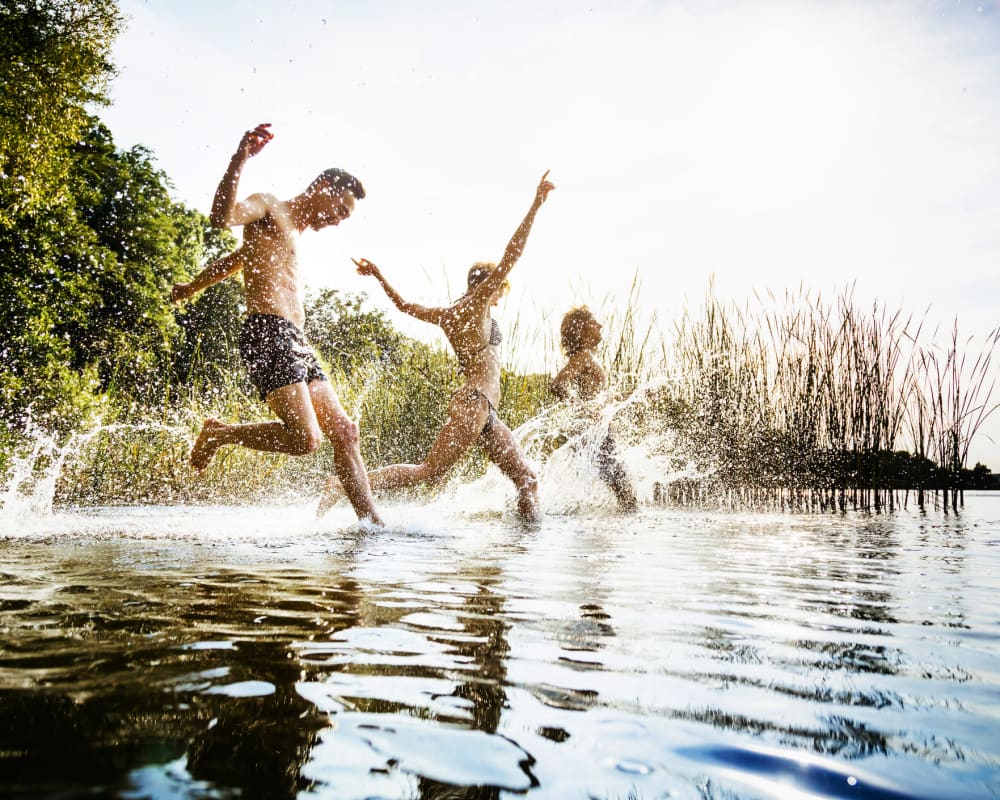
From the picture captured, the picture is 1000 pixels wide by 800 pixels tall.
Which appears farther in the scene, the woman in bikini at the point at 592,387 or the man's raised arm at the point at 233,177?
the woman in bikini at the point at 592,387

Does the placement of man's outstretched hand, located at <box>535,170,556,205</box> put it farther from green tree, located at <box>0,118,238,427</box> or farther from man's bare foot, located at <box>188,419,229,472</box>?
green tree, located at <box>0,118,238,427</box>

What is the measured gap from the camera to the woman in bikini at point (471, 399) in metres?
5.04

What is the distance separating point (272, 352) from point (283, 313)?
25 cm

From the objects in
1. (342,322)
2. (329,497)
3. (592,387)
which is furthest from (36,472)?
(342,322)

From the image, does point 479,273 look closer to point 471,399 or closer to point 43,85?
point 471,399

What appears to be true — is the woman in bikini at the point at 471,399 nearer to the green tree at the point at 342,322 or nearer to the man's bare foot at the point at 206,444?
the man's bare foot at the point at 206,444

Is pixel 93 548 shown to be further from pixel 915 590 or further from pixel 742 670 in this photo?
pixel 915 590

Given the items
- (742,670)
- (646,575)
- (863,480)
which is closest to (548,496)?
(863,480)

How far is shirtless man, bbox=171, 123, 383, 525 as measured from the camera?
12.5ft

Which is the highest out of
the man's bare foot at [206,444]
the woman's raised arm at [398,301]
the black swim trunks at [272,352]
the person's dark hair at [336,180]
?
the person's dark hair at [336,180]

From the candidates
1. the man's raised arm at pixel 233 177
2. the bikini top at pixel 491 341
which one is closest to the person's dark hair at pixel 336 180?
the man's raised arm at pixel 233 177

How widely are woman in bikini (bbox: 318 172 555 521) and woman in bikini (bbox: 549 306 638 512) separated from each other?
3.89 feet

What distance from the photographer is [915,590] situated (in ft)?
7.73

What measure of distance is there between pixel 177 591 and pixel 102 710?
1.12 meters
